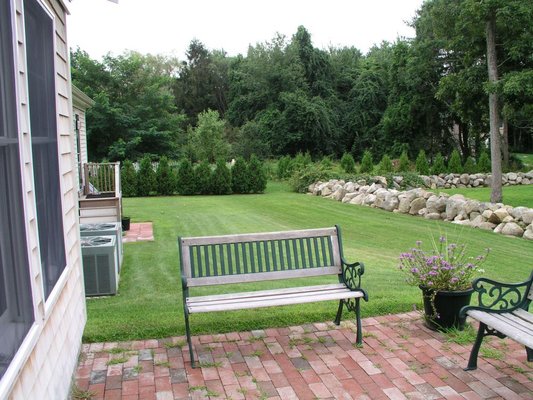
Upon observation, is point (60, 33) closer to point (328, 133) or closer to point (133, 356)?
point (133, 356)

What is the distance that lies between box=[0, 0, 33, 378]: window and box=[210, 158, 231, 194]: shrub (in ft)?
61.5

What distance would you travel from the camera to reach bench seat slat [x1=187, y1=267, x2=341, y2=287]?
441 cm

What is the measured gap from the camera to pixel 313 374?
12.3 feet

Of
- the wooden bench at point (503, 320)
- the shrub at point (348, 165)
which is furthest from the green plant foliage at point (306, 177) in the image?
the wooden bench at point (503, 320)

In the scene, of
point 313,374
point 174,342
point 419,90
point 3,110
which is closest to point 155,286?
point 174,342

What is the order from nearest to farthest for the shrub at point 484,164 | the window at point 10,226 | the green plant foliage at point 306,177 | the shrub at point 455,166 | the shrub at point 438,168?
the window at point 10,226 → the green plant foliage at point 306,177 → the shrub at point 438,168 → the shrub at point 455,166 → the shrub at point 484,164

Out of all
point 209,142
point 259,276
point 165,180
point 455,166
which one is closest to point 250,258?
point 259,276

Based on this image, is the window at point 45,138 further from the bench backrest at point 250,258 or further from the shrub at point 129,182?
the shrub at point 129,182

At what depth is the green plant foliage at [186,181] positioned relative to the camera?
20875 mm

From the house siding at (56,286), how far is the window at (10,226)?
0.07m

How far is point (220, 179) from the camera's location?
2102 centimetres

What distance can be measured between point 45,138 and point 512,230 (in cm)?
1047

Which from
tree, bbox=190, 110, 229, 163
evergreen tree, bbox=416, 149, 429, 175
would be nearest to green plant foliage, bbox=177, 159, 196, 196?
tree, bbox=190, 110, 229, 163

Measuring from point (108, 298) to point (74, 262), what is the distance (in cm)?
208
